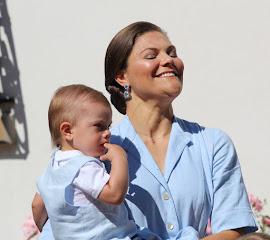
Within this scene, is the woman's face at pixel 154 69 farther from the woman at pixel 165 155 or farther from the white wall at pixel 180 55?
the white wall at pixel 180 55

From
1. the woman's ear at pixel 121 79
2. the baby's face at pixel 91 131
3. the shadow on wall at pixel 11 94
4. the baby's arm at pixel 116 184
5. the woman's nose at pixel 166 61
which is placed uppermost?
the woman's nose at pixel 166 61

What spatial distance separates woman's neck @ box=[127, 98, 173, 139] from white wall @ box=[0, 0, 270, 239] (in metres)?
2.42

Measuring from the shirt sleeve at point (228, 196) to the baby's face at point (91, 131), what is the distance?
54 centimetres

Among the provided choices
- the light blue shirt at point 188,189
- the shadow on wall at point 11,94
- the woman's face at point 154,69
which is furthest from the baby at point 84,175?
the shadow on wall at point 11,94

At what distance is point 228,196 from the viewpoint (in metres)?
3.02

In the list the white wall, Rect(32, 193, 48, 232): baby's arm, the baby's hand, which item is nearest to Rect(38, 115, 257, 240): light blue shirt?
the baby's hand

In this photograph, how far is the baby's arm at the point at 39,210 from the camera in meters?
3.18

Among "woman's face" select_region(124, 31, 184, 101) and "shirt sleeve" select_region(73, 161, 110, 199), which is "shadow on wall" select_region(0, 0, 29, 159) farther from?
"shirt sleeve" select_region(73, 161, 110, 199)

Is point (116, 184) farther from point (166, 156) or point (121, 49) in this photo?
point (121, 49)

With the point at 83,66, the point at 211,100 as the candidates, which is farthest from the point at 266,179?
the point at 83,66

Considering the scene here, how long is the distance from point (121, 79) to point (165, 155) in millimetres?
453

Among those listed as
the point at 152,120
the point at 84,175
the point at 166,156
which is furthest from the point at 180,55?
the point at 84,175

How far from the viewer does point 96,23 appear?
593 centimetres

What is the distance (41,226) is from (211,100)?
8.84 feet
